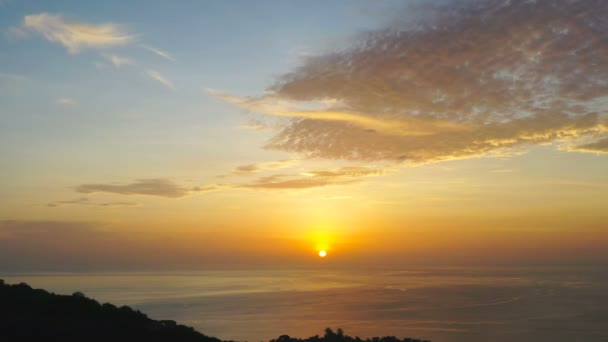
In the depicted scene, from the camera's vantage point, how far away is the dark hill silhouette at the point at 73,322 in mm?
14625

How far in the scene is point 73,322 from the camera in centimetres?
1650

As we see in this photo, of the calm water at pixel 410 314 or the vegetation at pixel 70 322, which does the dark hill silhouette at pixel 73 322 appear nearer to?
the vegetation at pixel 70 322

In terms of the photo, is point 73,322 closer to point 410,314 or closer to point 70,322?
point 70,322

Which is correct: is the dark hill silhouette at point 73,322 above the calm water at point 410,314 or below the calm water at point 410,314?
above

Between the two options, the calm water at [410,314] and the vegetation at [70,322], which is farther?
the calm water at [410,314]

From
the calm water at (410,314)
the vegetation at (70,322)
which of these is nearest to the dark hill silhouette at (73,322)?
the vegetation at (70,322)

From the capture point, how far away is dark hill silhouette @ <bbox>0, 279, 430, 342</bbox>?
14.6 m

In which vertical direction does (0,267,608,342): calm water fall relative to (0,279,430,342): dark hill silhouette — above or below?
below

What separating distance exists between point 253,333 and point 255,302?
5257cm

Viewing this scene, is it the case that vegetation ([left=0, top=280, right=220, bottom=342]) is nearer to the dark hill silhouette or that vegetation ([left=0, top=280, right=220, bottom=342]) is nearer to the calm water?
the dark hill silhouette

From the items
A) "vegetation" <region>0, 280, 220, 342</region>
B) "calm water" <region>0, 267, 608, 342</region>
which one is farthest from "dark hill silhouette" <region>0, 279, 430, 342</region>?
"calm water" <region>0, 267, 608, 342</region>

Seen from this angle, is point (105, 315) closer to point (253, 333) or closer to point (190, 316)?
point (253, 333)

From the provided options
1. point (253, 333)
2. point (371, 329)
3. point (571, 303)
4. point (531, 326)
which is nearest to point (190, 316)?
point (253, 333)

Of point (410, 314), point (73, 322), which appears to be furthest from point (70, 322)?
point (410, 314)
